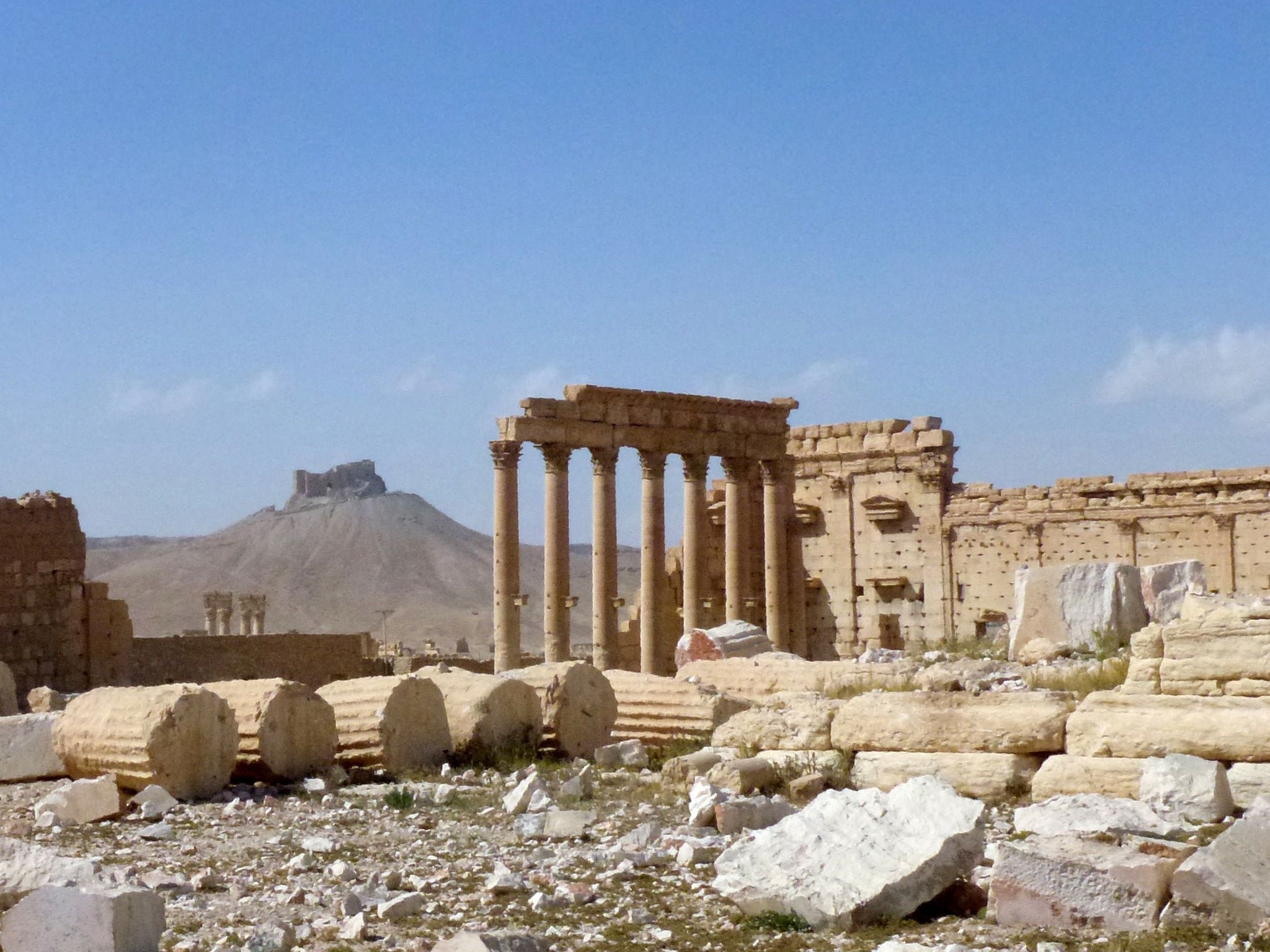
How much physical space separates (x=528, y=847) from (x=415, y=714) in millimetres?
4329

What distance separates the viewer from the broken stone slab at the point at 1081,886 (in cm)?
800

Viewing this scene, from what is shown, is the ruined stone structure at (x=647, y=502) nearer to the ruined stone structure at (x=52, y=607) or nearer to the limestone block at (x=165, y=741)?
the ruined stone structure at (x=52, y=607)

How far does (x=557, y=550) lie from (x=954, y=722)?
20573mm

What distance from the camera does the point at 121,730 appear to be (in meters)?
13.8

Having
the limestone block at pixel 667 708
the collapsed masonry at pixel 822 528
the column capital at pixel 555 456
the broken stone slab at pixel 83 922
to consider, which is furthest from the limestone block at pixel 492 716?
the column capital at pixel 555 456

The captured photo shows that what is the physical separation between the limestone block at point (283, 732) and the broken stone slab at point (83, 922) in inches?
255

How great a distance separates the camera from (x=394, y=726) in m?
14.8

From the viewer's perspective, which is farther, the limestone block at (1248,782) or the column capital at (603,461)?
the column capital at (603,461)

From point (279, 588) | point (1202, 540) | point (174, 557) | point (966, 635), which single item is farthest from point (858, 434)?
point (174, 557)

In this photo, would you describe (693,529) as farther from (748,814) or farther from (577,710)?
(748,814)

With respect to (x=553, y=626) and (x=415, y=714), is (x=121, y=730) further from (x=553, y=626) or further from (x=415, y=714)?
(x=553, y=626)

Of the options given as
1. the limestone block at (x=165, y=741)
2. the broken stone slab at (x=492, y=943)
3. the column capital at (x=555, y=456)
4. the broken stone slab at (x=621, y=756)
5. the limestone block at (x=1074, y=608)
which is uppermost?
the column capital at (x=555, y=456)

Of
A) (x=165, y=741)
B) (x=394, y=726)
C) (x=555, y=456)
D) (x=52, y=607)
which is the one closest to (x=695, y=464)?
(x=555, y=456)

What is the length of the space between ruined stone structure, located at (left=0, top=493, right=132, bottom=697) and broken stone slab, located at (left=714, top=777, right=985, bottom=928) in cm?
2185
